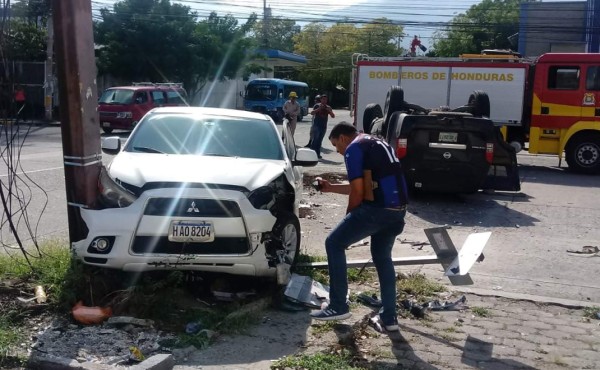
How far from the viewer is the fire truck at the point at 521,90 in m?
17.3

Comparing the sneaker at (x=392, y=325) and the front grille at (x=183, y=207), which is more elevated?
the front grille at (x=183, y=207)

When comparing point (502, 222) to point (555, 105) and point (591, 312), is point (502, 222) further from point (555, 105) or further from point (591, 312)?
point (555, 105)

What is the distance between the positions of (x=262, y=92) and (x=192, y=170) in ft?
128

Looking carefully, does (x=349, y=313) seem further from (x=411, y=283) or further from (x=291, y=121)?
(x=291, y=121)

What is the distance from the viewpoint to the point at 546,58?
690 inches

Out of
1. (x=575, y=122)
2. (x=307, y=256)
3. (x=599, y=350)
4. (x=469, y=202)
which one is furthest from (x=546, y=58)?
(x=599, y=350)

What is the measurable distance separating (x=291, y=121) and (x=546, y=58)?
721 cm

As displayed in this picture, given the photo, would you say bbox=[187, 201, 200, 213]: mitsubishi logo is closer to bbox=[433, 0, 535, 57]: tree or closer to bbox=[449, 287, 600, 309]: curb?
bbox=[449, 287, 600, 309]: curb

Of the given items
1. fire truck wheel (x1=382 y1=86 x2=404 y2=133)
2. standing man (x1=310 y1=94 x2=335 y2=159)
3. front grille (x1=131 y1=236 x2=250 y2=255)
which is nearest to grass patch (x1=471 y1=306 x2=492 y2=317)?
front grille (x1=131 y1=236 x2=250 y2=255)

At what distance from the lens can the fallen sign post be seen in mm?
6062

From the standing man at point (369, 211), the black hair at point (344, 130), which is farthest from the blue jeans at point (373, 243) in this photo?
the black hair at point (344, 130)

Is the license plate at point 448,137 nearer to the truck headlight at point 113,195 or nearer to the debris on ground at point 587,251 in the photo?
the debris on ground at point 587,251

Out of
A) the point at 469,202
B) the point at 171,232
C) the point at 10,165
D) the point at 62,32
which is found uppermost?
the point at 62,32

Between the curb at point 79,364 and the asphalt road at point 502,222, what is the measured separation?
2017mm
